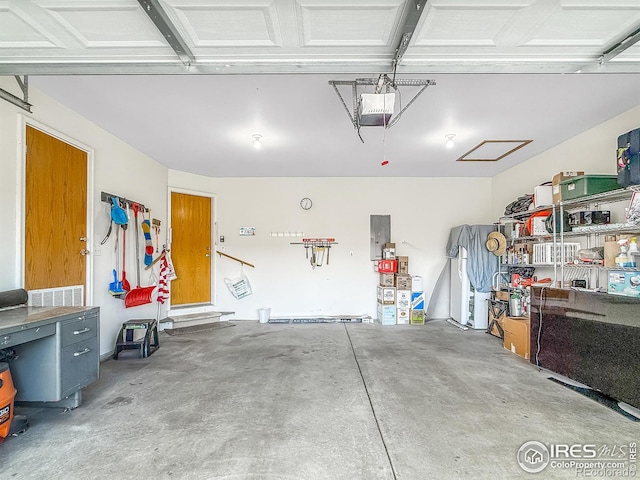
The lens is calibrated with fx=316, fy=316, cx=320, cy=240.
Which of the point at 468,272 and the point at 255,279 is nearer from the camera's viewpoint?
the point at 468,272

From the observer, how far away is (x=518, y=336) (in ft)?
13.4

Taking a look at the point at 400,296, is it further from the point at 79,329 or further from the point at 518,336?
the point at 79,329

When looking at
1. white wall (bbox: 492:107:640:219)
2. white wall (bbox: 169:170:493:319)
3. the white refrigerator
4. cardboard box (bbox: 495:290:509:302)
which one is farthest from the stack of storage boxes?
white wall (bbox: 492:107:640:219)

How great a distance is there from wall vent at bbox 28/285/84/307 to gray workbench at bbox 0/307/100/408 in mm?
415

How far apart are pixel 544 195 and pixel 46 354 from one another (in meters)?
5.60

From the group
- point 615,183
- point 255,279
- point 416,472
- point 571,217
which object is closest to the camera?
point 416,472

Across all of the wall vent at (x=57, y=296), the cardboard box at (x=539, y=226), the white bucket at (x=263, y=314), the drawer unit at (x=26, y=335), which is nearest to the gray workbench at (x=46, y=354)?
the drawer unit at (x=26, y=335)

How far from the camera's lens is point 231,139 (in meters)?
4.20

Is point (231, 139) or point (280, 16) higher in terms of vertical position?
point (231, 139)

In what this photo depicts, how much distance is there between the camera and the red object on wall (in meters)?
5.93

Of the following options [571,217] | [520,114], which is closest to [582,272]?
[571,217]

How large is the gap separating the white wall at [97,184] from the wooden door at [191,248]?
346 millimetres

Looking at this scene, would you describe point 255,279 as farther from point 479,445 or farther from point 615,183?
point 615,183

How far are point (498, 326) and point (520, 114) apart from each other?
320cm
